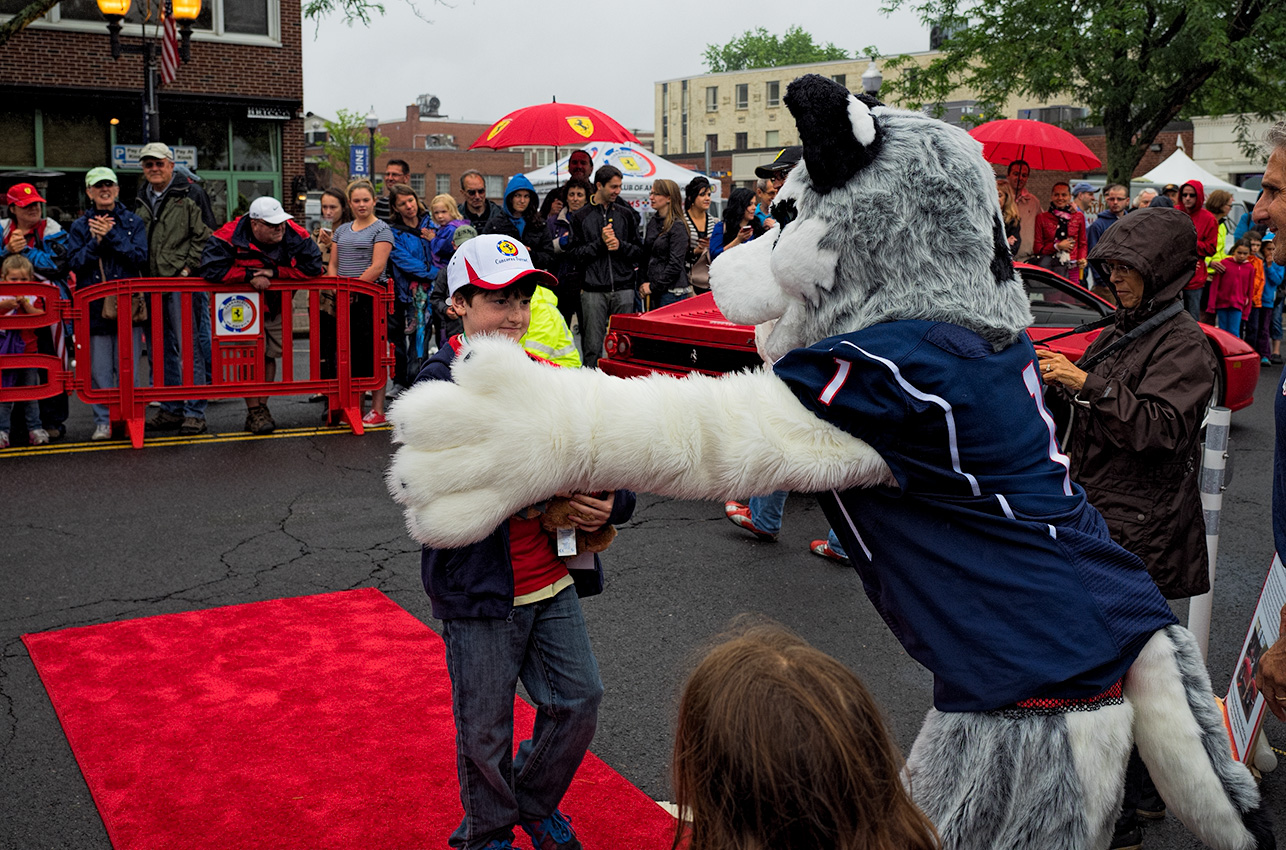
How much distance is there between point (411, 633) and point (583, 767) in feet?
4.86

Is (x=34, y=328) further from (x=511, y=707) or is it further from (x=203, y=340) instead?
(x=511, y=707)

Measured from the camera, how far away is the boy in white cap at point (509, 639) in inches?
113

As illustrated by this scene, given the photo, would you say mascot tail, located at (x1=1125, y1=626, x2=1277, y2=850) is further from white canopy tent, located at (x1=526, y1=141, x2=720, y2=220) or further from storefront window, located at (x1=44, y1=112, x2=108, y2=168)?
storefront window, located at (x1=44, y1=112, x2=108, y2=168)

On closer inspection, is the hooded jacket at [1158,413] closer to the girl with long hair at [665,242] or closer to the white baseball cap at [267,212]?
the white baseball cap at [267,212]

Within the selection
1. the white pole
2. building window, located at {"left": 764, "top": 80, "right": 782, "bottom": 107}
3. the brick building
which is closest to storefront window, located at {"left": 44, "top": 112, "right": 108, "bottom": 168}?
the brick building

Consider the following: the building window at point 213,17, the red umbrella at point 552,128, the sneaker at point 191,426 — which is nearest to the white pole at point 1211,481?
the sneaker at point 191,426

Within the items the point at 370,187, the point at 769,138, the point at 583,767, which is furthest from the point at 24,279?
the point at 769,138

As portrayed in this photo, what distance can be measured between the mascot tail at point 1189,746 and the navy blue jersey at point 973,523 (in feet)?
0.29

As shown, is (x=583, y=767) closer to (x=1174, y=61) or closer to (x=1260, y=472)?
(x=1260, y=472)

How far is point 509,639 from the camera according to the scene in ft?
9.60

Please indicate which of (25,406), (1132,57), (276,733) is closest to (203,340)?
(25,406)

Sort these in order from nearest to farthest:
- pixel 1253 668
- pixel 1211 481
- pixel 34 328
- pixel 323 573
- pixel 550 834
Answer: pixel 550 834 < pixel 1253 668 < pixel 1211 481 < pixel 323 573 < pixel 34 328

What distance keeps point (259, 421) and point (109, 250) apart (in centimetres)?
182

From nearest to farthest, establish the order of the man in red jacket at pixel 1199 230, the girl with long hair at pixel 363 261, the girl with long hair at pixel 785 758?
the girl with long hair at pixel 785 758 < the girl with long hair at pixel 363 261 < the man in red jacket at pixel 1199 230
